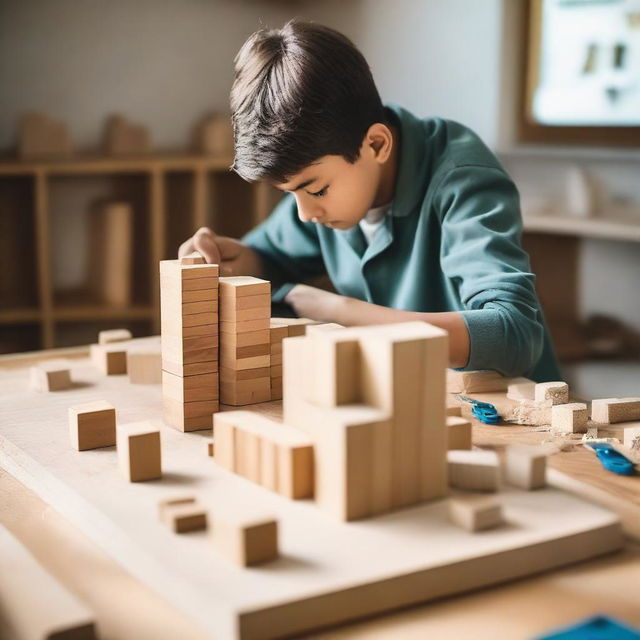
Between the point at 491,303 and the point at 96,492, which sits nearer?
the point at 96,492

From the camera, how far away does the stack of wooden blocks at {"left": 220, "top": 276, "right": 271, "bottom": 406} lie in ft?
3.39

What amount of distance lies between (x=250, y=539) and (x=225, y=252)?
101 cm

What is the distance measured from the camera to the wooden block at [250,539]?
68cm

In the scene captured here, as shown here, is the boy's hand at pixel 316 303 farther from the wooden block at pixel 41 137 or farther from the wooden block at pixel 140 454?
the wooden block at pixel 41 137

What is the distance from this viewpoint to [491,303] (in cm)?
124

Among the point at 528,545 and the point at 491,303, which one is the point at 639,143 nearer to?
the point at 491,303

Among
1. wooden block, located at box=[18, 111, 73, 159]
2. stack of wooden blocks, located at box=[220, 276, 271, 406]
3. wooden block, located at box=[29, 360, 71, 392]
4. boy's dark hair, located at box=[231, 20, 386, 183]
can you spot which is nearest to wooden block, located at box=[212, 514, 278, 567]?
stack of wooden blocks, located at box=[220, 276, 271, 406]

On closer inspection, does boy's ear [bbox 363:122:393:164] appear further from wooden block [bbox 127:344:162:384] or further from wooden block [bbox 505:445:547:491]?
wooden block [bbox 505:445:547:491]

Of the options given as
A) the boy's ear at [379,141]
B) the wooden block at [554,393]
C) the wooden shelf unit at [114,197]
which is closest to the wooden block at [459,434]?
the wooden block at [554,393]

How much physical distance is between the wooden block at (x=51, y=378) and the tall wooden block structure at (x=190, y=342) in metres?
0.23

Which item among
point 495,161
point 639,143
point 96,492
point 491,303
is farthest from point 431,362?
point 639,143

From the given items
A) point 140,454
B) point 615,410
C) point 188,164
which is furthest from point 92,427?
point 188,164

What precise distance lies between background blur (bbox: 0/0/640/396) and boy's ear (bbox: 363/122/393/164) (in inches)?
57.5

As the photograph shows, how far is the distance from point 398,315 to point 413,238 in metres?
0.30
